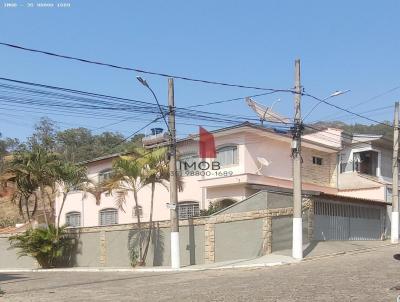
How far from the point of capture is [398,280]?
45.3 feet

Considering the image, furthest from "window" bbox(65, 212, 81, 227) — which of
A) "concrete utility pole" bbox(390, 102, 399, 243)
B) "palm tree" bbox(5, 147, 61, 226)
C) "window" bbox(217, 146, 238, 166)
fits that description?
"concrete utility pole" bbox(390, 102, 399, 243)

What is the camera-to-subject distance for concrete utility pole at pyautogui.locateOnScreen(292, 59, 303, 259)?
21375 mm

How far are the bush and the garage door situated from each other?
1275 cm

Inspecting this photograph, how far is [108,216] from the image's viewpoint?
36.4m

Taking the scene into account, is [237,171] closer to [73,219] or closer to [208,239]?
[208,239]

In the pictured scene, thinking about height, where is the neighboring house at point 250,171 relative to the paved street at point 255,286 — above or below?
above

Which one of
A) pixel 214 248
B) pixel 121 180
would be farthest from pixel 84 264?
pixel 214 248

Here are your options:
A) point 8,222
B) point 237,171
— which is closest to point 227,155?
point 237,171

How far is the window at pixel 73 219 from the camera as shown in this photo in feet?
127

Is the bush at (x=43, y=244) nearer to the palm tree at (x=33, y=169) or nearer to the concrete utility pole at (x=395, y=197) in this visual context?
the palm tree at (x=33, y=169)

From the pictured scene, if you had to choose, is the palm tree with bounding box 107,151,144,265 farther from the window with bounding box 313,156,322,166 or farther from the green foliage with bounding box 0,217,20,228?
the green foliage with bounding box 0,217,20,228

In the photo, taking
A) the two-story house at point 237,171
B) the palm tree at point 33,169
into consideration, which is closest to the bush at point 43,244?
the palm tree at point 33,169

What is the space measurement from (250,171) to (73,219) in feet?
50.4

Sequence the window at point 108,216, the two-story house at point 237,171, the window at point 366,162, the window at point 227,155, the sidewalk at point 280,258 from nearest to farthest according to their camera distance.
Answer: the sidewalk at point 280,258 → the two-story house at point 237,171 → the window at point 227,155 → the window at point 108,216 → the window at point 366,162
